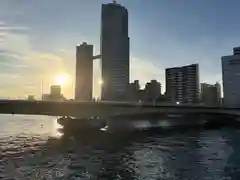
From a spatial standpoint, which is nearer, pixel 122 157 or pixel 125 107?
pixel 122 157

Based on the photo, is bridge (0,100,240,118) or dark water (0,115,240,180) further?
bridge (0,100,240,118)

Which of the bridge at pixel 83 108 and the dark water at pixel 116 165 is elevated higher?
the bridge at pixel 83 108

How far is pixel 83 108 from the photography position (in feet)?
338

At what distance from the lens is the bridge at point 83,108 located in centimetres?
8725

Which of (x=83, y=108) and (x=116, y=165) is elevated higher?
(x=83, y=108)

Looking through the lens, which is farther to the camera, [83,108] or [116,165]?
[83,108]

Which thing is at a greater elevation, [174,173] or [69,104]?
[69,104]

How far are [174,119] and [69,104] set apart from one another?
7611cm

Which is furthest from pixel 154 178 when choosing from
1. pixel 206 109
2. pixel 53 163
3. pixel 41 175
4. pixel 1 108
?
pixel 206 109

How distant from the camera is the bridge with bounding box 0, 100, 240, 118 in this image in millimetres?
87250

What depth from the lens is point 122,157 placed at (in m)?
52.3

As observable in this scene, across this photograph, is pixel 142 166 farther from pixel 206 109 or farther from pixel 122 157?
pixel 206 109

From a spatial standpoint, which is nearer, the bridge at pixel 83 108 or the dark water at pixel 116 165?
the dark water at pixel 116 165

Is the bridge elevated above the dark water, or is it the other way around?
the bridge
